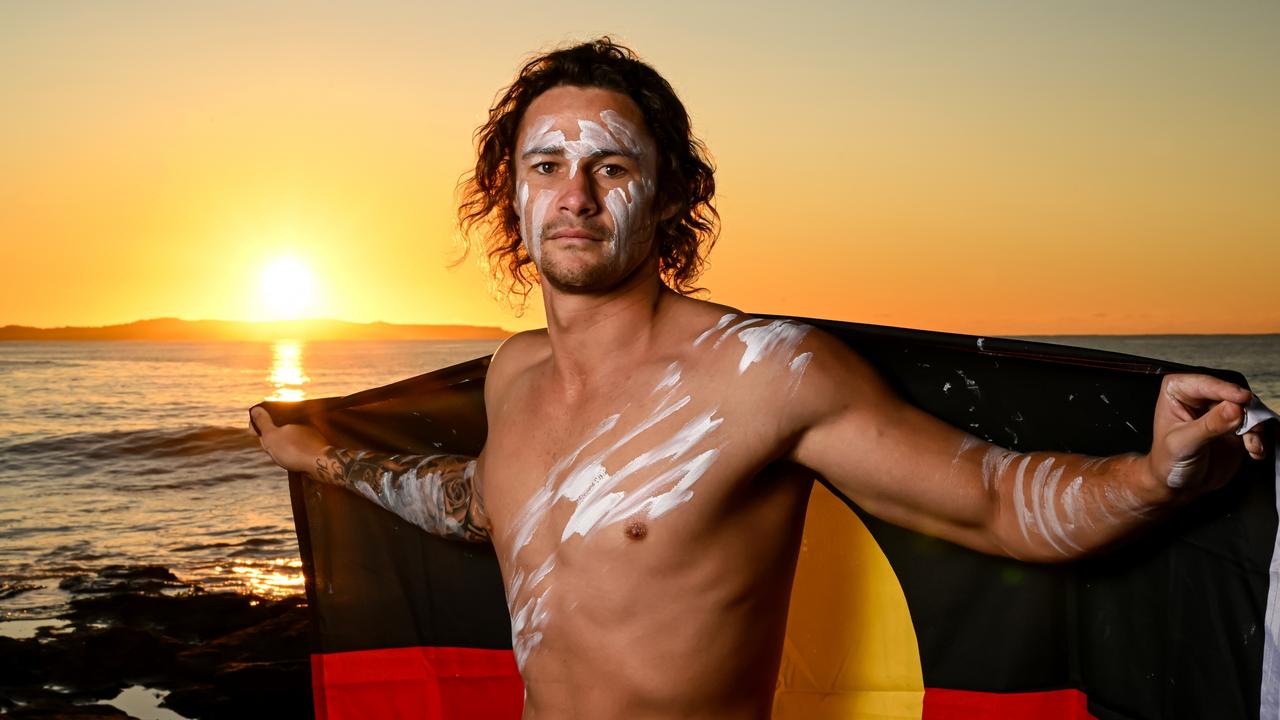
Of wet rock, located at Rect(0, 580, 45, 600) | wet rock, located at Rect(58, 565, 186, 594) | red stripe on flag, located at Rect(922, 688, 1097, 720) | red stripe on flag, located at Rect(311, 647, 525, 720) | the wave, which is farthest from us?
the wave

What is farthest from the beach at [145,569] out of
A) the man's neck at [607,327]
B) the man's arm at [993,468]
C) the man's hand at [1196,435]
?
the man's hand at [1196,435]

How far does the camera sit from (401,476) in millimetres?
3053

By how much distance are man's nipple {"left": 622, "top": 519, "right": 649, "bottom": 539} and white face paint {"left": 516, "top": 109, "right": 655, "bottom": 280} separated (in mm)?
656

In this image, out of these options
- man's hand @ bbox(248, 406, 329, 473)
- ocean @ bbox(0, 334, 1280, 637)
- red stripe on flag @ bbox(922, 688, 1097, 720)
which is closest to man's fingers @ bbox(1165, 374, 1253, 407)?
red stripe on flag @ bbox(922, 688, 1097, 720)

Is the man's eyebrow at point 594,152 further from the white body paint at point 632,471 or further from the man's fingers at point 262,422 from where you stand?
the man's fingers at point 262,422

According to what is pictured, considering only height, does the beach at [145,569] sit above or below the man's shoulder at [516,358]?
below

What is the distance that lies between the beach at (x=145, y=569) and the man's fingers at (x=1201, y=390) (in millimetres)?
6019

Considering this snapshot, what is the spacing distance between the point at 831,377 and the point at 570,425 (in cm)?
70

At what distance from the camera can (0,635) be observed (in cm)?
819

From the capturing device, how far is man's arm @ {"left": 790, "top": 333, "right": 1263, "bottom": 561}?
171 centimetres

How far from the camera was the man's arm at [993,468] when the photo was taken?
1.71m

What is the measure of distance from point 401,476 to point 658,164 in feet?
3.94

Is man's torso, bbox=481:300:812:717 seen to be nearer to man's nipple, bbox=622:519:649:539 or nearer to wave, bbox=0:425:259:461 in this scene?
man's nipple, bbox=622:519:649:539

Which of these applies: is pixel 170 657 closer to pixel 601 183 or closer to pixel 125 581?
pixel 125 581
